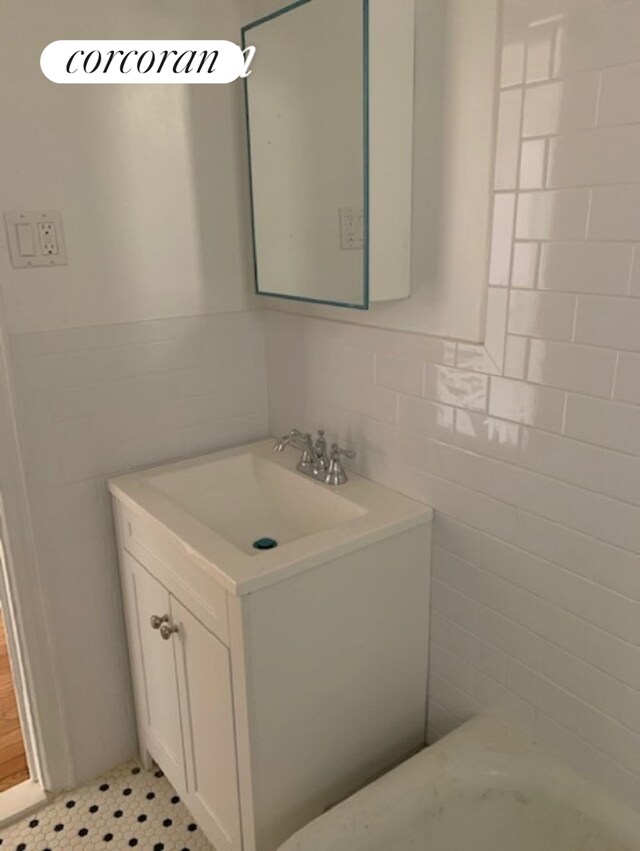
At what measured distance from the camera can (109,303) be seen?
1658mm

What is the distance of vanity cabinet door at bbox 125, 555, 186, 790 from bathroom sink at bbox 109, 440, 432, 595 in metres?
0.20

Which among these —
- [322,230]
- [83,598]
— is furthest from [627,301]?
[83,598]

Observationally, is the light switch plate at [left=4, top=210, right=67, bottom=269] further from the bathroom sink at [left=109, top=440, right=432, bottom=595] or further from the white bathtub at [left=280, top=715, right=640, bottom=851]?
the white bathtub at [left=280, top=715, right=640, bottom=851]

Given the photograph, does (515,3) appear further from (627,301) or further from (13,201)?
(13,201)

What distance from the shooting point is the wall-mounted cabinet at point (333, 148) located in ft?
4.26

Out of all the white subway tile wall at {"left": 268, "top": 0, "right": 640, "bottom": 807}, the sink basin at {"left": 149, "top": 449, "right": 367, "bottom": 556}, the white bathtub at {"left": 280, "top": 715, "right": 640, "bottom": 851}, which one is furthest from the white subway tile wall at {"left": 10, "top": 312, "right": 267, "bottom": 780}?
the white bathtub at {"left": 280, "top": 715, "right": 640, "bottom": 851}

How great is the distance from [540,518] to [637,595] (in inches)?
8.5

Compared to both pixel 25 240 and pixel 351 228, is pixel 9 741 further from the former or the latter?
pixel 351 228

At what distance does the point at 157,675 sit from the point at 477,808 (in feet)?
2.71

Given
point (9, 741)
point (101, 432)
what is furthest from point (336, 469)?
point (9, 741)

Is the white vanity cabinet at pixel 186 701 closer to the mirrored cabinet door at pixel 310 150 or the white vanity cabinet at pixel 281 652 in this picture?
the white vanity cabinet at pixel 281 652

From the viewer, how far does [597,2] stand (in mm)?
1012

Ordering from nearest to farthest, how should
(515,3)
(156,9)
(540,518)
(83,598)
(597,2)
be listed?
(597,2) < (515,3) < (540,518) < (156,9) < (83,598)

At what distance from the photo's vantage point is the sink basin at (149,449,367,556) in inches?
67.4
